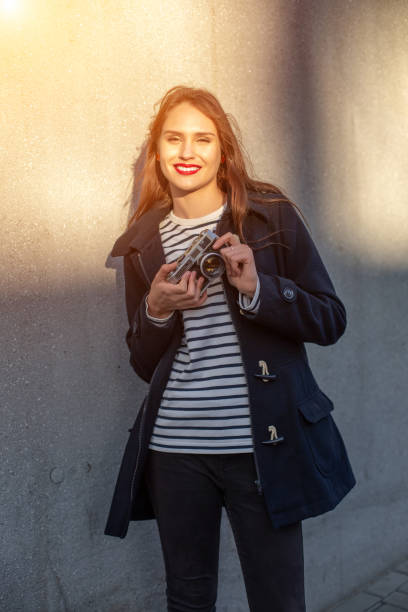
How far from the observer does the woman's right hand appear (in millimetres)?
1768

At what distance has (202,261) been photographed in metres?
1.76

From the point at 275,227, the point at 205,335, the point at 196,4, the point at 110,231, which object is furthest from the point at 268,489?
the point at 196,4

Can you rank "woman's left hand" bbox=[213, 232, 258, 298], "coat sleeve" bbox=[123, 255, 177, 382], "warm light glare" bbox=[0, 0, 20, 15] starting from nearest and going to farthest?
"woman's left hand" bbox=[213, 232, 258, 298], "coat sleeve" bbox=[123, 255, 177, 382], "warm light glare" bbox=[0, 0, 20, 15]

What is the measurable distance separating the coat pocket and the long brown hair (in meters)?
0.51

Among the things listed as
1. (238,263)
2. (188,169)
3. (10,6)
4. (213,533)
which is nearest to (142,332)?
(238,263)

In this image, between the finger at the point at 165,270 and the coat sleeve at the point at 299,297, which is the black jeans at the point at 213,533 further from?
the finger at the point at 165,270

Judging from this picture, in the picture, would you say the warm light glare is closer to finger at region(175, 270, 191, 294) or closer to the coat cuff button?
finger at region(175, 270, 191, 294)

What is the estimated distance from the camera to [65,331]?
2287 millimetres

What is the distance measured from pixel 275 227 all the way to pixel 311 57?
148cm

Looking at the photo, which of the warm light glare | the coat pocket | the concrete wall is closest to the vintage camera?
the coat pocket

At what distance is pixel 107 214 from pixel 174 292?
29.0 inches

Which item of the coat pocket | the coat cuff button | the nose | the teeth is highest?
the nose

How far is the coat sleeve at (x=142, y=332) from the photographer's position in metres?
1.90

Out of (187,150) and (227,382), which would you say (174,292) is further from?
(187,150)
